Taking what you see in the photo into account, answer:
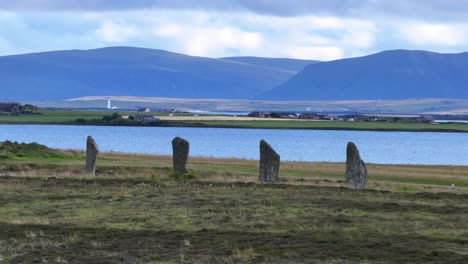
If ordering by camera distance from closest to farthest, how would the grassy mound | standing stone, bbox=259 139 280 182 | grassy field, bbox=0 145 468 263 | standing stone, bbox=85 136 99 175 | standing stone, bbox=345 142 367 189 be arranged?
1. grassy field, bbox=0 145 468 263
2. standing stone, bbox=345 142 367 189
3. standing stone, bbox=259 139 280 182
4. standing stone, bbox=85 136 99 175
5. the grassy mound

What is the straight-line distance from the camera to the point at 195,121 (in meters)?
166

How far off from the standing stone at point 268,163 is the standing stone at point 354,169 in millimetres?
2330

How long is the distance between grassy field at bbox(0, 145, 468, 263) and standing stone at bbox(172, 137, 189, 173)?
554 cm

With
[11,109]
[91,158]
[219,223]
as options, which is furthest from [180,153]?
[11,109]

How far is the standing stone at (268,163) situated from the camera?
35.0 meters

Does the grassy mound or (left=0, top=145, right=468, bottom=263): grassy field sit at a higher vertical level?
the grassy mound

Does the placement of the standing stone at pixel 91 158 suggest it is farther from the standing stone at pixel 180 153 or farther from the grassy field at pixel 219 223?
the grassy field at pixel 219 223

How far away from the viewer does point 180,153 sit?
124ft

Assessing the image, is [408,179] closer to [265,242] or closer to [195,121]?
[265,242]

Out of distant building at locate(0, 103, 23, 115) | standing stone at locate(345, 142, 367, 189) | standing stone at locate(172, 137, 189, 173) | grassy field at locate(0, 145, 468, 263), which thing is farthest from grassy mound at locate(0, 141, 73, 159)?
distant building at locate(0, 103, 23, 115)

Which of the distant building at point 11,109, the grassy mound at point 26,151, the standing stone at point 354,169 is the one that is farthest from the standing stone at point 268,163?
the distant building at point 11,109

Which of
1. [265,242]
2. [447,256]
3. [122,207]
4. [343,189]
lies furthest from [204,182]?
[447,256]

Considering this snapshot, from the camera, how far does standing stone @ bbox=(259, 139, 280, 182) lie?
3500 centimetres

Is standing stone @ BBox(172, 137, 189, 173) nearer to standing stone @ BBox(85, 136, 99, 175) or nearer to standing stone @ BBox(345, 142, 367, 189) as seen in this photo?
standing stone @ BBox(85, 136, 99, 175)
